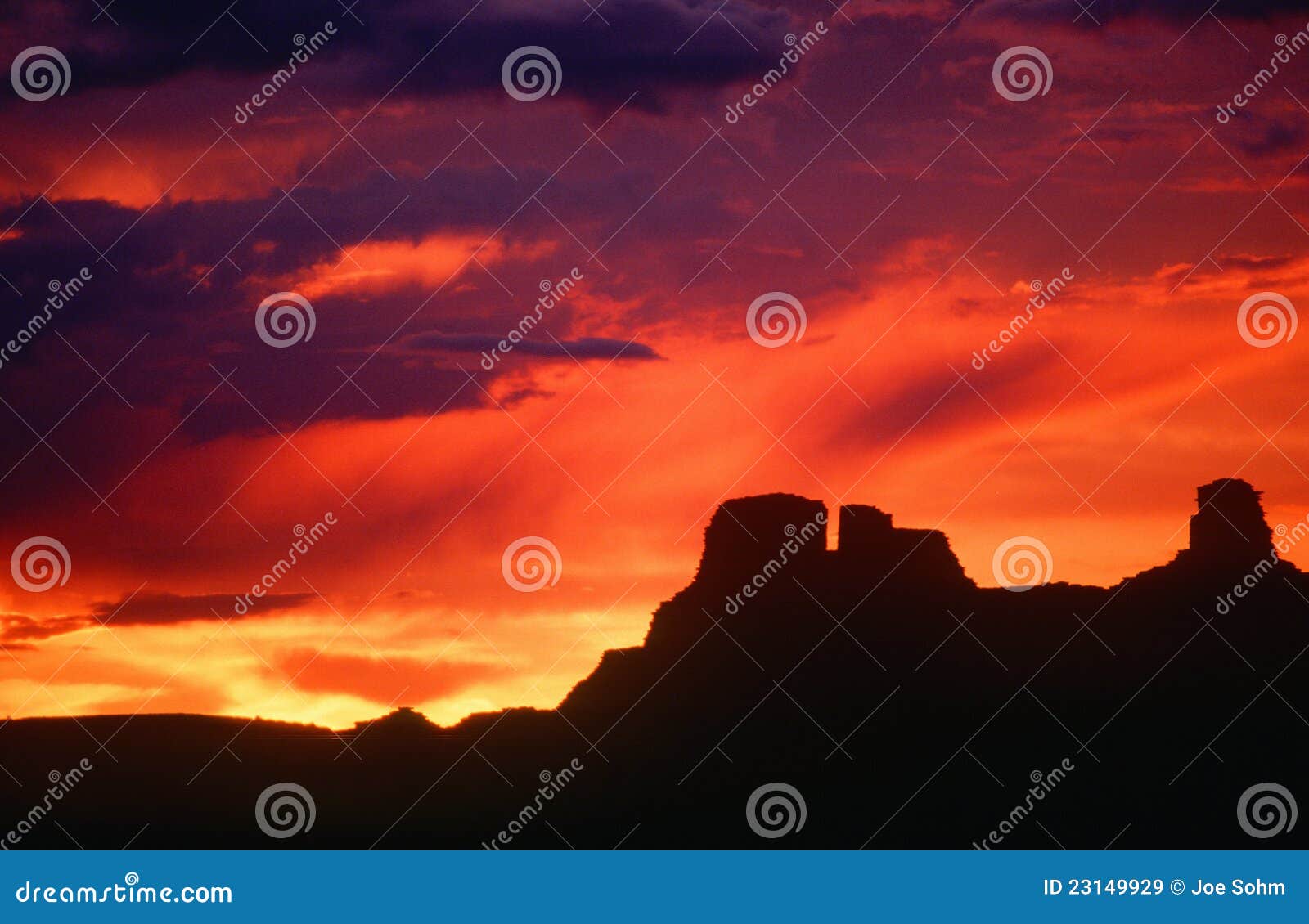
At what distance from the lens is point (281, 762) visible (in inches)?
3839

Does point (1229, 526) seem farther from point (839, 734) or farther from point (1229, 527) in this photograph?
point (839, 734)

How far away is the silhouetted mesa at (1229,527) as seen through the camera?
95688 mm

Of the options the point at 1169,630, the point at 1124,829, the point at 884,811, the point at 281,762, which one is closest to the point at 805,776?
the point at 884,811

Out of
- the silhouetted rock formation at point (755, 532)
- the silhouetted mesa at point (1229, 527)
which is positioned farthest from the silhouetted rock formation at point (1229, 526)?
the silhouetted rock formation at point (755, 532)

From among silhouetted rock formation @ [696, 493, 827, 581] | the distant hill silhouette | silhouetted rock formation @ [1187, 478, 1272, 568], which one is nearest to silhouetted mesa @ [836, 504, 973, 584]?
the distant hill silhouette

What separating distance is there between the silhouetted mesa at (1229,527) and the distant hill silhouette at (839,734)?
0.21 meters

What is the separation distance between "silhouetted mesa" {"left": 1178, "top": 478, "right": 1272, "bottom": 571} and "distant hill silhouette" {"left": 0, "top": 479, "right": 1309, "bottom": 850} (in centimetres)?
21

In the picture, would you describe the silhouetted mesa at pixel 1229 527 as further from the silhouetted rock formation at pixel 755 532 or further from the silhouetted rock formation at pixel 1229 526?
the silhouetted rock formation at pixel 755 532

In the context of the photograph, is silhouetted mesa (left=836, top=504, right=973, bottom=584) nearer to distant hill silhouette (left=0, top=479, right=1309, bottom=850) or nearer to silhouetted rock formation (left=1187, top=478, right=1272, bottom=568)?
distant hill silhouette (left=0, top=479, right=1309, bottom=850)

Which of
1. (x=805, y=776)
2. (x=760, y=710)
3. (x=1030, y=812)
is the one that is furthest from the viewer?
(x=760, y=710)

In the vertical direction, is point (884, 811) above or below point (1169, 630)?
below

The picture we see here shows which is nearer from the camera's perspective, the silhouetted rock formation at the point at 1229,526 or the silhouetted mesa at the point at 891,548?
the silhouetted rock formation at the point at 1229,526

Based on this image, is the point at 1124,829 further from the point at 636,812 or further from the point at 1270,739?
the point at 636,812

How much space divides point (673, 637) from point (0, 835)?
53318 millimetres
